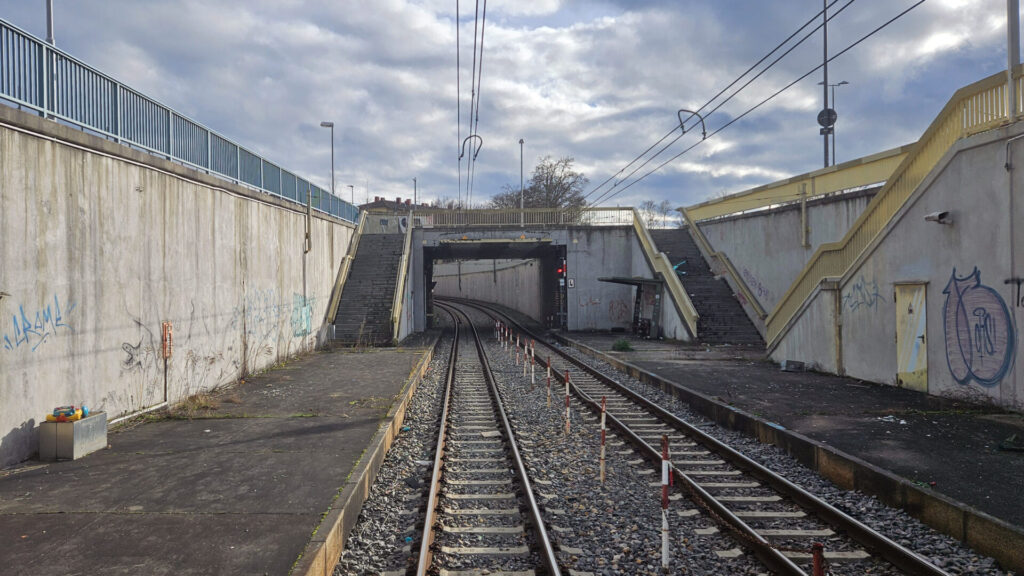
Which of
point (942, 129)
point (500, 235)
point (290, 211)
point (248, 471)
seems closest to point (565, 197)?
point (500, 235)

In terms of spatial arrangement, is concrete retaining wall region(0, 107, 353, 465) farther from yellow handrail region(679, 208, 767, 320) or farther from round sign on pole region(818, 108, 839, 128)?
round sign on pole region(818, 108, 839, 128)

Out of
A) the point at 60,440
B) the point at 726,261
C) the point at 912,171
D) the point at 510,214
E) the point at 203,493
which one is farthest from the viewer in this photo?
the point at 510,214

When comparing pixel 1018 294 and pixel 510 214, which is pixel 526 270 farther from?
pixel 1018 294

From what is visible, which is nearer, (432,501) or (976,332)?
(432,501)

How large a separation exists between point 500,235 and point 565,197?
108 ft

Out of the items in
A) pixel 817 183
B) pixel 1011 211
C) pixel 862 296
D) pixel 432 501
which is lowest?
pixel 432 501

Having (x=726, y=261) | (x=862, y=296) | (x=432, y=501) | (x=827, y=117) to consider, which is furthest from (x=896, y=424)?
(x=827, y=117)

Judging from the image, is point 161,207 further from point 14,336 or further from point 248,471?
point 248,471

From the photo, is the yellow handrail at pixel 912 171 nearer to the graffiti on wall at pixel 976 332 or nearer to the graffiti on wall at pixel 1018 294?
the graffiti on wall at pixel 976 332

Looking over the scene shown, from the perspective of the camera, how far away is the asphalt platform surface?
646 centimetres

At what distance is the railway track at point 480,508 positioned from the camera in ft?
17.2

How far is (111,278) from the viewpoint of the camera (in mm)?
9219

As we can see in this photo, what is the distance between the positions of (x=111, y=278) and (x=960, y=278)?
536 inches

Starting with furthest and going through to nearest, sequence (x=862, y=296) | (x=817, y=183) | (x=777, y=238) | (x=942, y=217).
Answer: (x=777, y=238) < (x=817, y=183) < (x=862, y=296) < (x=942, y=217)
